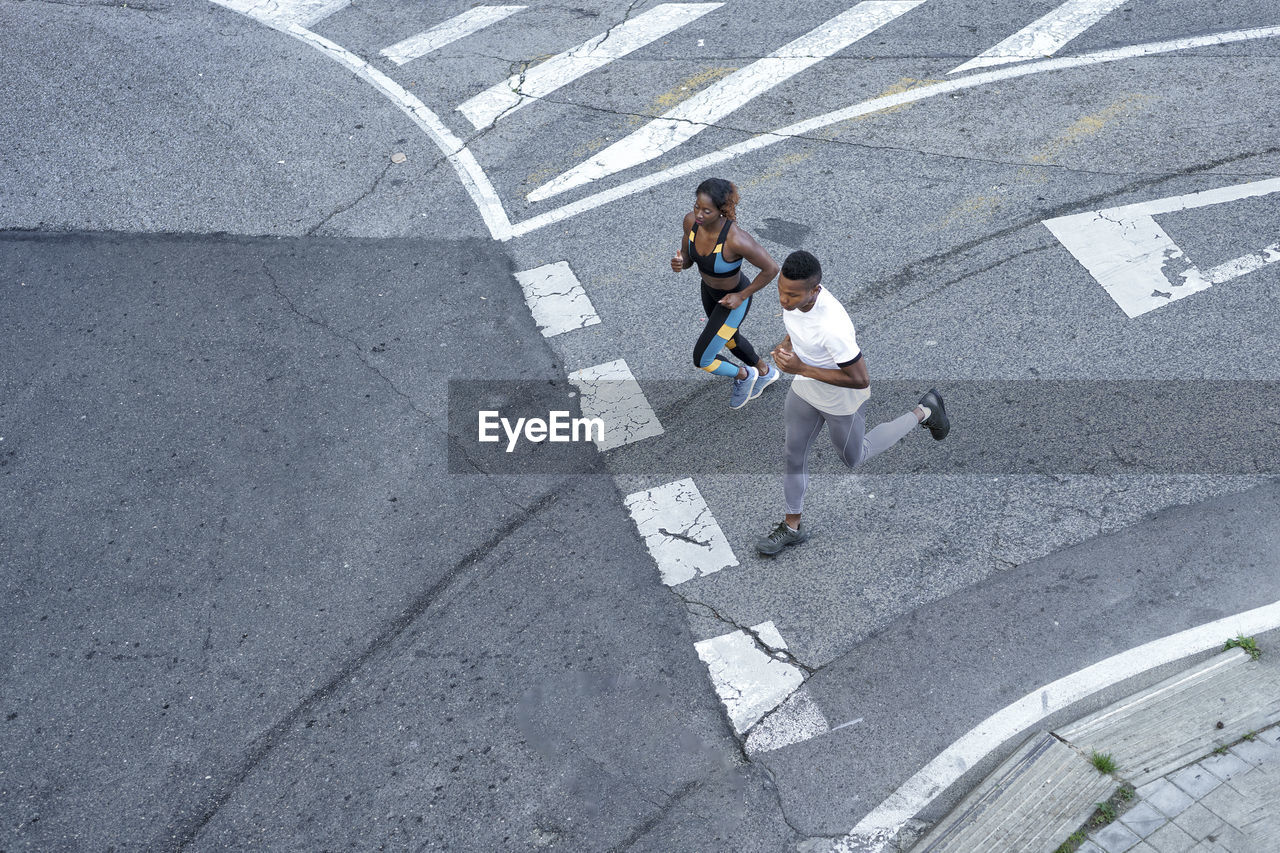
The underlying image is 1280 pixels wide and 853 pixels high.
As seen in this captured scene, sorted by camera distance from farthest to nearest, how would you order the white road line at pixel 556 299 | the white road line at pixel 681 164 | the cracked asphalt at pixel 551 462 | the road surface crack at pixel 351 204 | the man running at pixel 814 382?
the white road line at pixel 681 164
the road surface crack at pixel 351 204
the white road line at pixel 556 299
the cracked asphalt at pixel 551 462
the man running at pixel 814 382

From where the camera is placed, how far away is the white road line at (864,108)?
955 centimetres

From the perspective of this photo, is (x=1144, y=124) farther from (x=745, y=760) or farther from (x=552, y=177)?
(x=745, y=760)

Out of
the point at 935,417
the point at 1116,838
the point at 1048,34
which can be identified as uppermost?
the point at 1048,34

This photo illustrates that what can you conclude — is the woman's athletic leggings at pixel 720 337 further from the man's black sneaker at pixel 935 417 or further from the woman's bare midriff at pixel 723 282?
the man's black sneaker at pixel 935 417

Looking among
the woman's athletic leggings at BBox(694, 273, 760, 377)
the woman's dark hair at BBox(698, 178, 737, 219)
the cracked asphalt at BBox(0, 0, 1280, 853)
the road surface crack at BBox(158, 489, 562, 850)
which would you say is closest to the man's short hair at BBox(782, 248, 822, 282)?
the woman's dark hair at BBox(698, 178, 737, 219)

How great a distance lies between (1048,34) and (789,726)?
8810 millimetres

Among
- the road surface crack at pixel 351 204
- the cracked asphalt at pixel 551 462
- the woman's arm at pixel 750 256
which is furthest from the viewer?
the road surface crack at pixel 351 204

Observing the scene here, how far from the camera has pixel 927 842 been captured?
5.12 metres

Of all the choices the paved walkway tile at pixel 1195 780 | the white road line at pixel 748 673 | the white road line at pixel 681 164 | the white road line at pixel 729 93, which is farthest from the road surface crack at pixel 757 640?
the white road line at pixel 729 93

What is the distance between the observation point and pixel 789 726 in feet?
18.7

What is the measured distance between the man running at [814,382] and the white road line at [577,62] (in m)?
6.12

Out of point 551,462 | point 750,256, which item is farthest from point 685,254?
point 551,462

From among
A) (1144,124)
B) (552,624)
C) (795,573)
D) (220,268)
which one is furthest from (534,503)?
(1144,124)

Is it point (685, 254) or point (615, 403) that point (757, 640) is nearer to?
point (615, 403)
